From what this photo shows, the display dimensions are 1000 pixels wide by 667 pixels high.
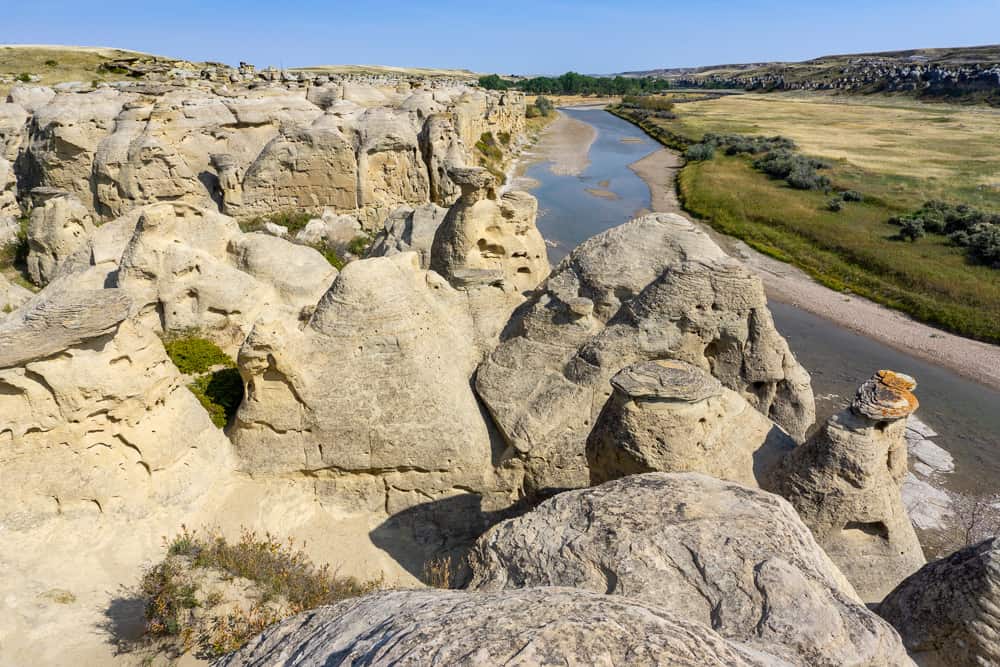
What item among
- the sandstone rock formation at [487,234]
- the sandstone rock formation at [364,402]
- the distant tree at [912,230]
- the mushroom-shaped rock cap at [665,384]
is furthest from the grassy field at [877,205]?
the sandstone rock formation at [364,402]

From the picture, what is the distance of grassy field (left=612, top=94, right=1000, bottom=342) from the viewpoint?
2373 centimetres

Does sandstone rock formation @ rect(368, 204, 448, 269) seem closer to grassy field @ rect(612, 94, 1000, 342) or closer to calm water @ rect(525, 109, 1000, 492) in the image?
calm water @ rect(525, 109, 1000, 492)

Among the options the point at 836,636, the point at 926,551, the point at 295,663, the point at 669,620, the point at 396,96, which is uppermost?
the point at 396,96

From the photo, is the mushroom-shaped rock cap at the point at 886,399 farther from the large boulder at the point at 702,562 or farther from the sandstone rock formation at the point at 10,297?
the sandstone rock formation at the point at 10,297

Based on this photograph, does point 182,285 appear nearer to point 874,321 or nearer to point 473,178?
point 473,178

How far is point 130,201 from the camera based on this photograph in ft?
64.4

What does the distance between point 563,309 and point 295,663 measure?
6.38 m

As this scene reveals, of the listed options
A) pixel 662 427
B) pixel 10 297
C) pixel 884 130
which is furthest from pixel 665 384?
pixel 884 130

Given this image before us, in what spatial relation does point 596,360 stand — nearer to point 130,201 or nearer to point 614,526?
point 614,526

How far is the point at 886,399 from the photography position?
21.7 feet

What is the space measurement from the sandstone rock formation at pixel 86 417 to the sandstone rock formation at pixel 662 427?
5.03m

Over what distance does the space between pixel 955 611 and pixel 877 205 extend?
35.3 metres

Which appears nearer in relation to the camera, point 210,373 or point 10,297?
point 210,373

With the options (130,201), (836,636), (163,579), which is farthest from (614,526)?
(130,201)
